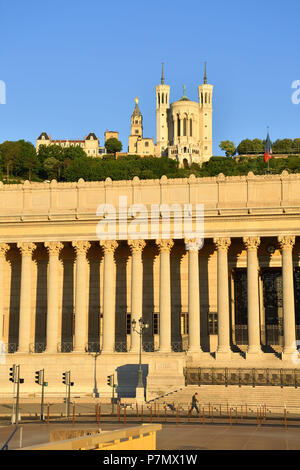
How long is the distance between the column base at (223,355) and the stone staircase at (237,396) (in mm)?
10788

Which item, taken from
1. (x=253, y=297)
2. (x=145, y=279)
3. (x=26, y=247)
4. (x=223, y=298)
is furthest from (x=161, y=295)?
(x=26, y=247)

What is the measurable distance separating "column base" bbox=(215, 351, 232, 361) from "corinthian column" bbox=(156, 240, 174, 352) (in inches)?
211

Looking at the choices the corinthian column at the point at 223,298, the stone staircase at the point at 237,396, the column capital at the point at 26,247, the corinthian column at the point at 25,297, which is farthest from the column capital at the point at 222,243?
the column capital at the point at 26,247

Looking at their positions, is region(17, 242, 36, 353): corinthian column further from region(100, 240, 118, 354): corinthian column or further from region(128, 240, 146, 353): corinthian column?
region(128, 240, 146, 353): corinthian column

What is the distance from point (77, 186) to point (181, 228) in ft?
44.3

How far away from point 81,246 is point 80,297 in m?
5.77

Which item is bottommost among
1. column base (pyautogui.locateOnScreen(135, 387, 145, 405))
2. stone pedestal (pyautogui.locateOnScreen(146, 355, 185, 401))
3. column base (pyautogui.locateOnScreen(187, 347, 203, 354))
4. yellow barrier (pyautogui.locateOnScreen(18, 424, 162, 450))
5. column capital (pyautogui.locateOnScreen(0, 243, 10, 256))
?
column base (pyautogui.locateOnScreen(135, 387, 145, 405))

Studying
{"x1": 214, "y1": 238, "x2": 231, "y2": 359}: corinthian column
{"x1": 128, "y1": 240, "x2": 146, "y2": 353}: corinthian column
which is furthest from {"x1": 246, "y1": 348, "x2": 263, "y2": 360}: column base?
{"x1": 128, "y1": 240, "x2": 146, "y2": 353}: corinthian column

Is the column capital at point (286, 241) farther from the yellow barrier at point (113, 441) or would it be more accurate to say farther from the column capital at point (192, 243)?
the yellow barrier at point (113, 441)

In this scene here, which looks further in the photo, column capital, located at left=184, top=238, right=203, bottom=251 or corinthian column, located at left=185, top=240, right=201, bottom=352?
column capital, located at left=184, top=238, right=203, bottom=251

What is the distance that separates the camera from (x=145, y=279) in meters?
88.7

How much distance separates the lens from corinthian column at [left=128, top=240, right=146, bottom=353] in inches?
3219

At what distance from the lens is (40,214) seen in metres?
85.8
